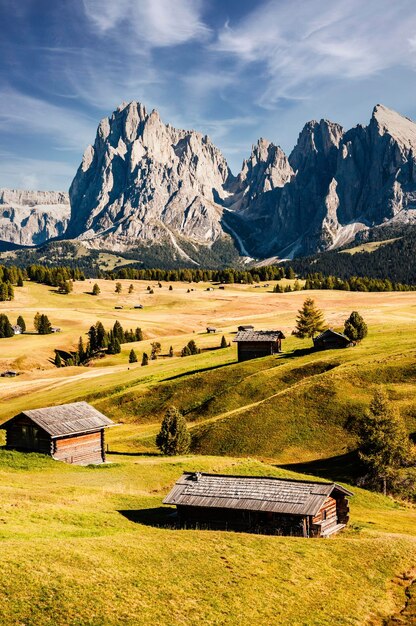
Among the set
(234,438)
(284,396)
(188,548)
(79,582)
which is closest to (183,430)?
(234,438)

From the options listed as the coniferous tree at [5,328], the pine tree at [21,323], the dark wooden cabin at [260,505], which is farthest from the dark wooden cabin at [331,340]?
the pine tree at [21,323]

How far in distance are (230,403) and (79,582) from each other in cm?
5613

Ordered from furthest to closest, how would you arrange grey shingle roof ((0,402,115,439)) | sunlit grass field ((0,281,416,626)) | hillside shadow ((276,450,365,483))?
grey shingle roof ((0,402,115,439)), hillside shadow ((276,450,365,483)), sunlit grass field ((0,281,416,626))

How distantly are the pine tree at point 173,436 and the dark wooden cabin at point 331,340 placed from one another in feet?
129

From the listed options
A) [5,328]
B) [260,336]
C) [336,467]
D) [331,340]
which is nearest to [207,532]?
[336,467]

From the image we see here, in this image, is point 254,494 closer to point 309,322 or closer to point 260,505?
point 260,505

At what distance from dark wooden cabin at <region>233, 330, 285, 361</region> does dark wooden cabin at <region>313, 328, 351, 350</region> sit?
7.48 metres

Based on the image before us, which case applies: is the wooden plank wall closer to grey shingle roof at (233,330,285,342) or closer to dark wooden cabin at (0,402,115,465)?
dark wooden cabin at (0,402,115,465)

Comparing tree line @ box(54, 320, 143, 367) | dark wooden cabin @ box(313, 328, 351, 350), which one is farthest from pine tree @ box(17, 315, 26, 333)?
dark wooden cabin @ box(313, 328, 351, 350)

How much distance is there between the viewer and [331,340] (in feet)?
310

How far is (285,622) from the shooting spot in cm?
2373

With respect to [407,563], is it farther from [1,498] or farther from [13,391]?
[13,391]

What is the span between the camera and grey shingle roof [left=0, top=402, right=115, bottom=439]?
55000mm

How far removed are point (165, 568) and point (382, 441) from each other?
3113 cm
